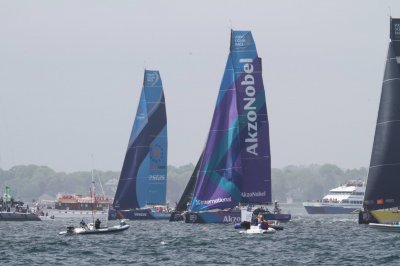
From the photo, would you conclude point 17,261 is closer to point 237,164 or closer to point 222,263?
point 222,263

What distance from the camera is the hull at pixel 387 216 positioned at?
3600 inches

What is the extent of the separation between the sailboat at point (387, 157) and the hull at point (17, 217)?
2666 inches

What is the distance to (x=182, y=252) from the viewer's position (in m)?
74.7

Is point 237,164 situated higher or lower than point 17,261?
higher

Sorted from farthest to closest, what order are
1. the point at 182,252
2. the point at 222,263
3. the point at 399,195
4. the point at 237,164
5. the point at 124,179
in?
the point at 124,179
the point at 237,164
the point at 399,195
the point at 182,252
the point at 222,263

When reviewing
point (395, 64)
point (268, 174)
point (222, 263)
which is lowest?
point (222, 263)

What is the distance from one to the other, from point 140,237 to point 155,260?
23595mm

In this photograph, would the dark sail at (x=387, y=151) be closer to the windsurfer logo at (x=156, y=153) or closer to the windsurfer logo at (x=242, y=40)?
the windsurfer logo at (x=242, y=40)

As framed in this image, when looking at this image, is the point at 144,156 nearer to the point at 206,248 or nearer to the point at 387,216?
the point at 387,216

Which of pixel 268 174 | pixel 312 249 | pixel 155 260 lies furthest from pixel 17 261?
pixel 268 174

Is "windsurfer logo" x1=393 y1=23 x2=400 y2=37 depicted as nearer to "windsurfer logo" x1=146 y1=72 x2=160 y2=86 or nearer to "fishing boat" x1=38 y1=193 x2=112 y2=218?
"windsurfer logo" x1=146 y1=72 x2=160 y2=86

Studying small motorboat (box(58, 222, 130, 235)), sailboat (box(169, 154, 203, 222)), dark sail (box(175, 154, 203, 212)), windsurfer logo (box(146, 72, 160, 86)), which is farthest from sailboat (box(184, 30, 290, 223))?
windsurfer logo (box(146, 72, 160, 86))

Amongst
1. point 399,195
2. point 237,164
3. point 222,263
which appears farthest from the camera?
point 237,164

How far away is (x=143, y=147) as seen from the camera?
133m
